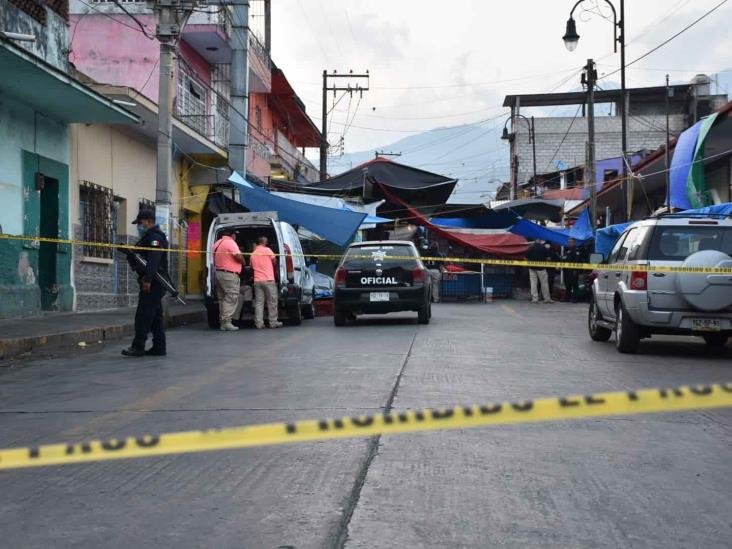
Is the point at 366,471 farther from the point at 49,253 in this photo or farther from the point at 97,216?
the point at 97,216

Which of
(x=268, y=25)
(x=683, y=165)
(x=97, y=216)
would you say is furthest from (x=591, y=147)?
(x=97, y=216)

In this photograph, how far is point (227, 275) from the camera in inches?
570

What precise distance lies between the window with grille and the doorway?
4.04 ft

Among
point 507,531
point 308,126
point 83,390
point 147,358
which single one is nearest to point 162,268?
point 147,358

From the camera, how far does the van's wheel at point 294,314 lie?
15.5 meters

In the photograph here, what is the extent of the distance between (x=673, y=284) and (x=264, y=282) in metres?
7.54

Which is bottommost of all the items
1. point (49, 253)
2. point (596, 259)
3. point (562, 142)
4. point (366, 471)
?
point (366, 471)

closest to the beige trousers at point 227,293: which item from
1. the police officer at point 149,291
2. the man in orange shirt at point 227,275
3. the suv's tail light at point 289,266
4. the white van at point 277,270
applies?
the man in orange shirt at point 227,275

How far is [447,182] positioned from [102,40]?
11631mm

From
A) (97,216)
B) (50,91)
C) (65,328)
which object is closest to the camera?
(65,328)

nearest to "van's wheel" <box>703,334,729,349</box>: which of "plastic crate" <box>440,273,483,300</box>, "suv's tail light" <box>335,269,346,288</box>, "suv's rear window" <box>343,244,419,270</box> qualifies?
"suv's rear window" <box>343,244,419,270</box>

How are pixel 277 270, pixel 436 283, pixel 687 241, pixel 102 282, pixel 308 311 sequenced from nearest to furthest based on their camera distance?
1. pixel 687 241
2. pixel 277 270
3. pixel 308 311
4. pixel 102 282
5. pixel 436 283

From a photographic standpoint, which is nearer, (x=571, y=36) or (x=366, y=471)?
(x=366, y=471)

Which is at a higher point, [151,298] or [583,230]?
[583,230]
